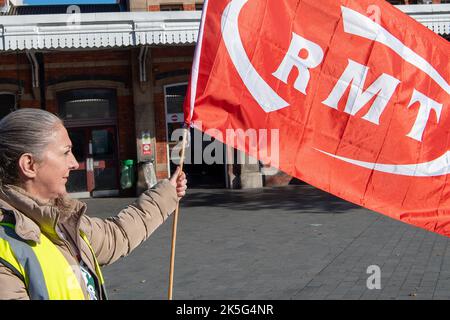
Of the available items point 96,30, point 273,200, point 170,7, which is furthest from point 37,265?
point 170,7

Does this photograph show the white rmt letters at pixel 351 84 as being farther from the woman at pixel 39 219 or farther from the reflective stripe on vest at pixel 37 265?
the reflective stripe on vest at pixel 37 265

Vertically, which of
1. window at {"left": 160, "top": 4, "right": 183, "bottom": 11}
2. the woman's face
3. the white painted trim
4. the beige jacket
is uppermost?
window at {"left": 160, "top": 4, "right": 183, "bottom": 11}

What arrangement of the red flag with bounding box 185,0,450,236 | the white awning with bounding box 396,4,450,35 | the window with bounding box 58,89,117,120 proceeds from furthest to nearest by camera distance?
the window with bounding box 58,89,117,120
the white awning with bounding box 396,4,450,35
the red flag with bounding box 185,0,450,236

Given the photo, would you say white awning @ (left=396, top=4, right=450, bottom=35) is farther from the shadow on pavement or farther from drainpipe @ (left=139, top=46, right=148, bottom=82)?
drainpipe @ (left=139, top=46, right=148, bottom=82)

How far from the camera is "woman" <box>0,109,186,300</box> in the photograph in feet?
6.61

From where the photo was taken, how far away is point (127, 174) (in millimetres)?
19484

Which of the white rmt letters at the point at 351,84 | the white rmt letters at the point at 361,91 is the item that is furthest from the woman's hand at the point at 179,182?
the white rmt letters at the point at 361,91

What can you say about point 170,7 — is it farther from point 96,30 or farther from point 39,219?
point 39,219

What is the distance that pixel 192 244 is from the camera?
11023 millimetres

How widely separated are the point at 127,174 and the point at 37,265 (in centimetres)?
1762

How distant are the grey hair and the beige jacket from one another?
7 centimetres

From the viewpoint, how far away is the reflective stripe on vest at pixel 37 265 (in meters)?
2.00

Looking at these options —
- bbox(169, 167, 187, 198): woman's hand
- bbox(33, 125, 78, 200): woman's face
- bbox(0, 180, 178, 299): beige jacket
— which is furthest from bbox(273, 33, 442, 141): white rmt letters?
bbox(33, 125, 78, 200): woman's face
